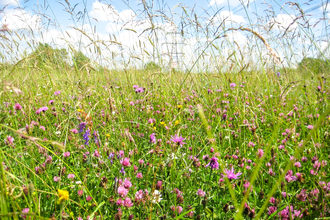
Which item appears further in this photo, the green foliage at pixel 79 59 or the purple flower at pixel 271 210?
the green foliage at pixel 79 59

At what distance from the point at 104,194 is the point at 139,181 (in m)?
0.26

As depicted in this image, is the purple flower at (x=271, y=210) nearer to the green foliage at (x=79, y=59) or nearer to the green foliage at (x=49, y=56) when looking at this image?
the green foliage at (x=79, y=59)

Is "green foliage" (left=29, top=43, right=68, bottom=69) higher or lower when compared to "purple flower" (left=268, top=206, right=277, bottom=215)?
higher

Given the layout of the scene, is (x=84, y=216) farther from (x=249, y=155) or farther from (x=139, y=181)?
(x=249, y=155)

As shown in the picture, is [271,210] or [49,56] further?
[49,56]

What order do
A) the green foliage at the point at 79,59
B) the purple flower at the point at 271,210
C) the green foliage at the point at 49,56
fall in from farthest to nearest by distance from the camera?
1. the green foliage at the point at 49,56
2. the green foliage at the point at 79,59
3. the purple flower at the point at 271,210

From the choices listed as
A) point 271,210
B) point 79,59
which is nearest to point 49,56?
point 79,59

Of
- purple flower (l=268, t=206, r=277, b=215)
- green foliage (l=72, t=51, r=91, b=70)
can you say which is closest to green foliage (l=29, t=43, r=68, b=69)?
green foliage (l=72, t=51, r=91, b=70)

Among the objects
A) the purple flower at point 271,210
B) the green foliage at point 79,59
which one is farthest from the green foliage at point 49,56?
the purple flower at point 271,210

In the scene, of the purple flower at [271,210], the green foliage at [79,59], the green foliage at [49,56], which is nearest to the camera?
the purple flower at [271,210]

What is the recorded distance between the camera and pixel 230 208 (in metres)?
1.07

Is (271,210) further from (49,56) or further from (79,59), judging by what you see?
(49,56)

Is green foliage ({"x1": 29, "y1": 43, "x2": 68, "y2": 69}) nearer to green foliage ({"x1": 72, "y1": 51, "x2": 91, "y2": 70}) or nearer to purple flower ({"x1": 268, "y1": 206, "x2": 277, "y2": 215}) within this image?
green foliage ({"x1": 72, "y1": 51, "x2": 91, "y2": 70})

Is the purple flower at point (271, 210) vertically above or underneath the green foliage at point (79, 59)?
underneath
